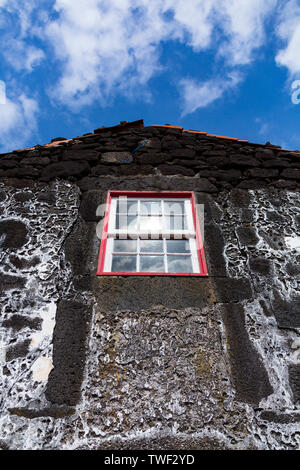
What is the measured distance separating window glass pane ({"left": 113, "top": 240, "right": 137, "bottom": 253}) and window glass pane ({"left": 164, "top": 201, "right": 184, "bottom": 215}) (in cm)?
62

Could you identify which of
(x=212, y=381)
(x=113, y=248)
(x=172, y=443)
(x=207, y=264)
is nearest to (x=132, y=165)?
(x=113, y=248)

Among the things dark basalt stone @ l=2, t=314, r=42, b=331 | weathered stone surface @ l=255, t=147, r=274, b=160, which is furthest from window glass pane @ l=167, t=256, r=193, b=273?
weathered stone surface @ l=255, t=147, r=274, b=160

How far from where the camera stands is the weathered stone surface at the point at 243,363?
7.68 feet

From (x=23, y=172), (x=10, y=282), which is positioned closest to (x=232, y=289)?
(x=10, y=282)

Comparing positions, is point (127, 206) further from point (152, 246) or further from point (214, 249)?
point (214, 249)

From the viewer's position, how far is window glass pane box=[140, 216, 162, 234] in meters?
3.35

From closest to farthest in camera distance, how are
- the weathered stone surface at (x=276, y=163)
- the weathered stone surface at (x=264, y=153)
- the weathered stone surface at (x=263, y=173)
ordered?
the weathered stone surface at (x=263, y=173) → the weathered stone surface at (x=276, y=163) → the weathered stone surface at (x=264, y=153)

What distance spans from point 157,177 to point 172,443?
2.82 meters

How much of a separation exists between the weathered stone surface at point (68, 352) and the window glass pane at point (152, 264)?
2.30 feet

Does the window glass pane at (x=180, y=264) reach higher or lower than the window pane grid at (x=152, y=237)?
→ lower

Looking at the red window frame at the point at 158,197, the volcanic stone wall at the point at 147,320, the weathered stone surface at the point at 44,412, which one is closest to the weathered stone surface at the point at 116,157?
the volcanic stone wall at the point at 147,320

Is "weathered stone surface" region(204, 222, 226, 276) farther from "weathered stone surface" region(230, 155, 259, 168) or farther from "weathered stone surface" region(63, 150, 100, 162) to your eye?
"weathered stone surface" region(63, 150, 100, 162)

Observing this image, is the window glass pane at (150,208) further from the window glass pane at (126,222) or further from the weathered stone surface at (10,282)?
the weathered stone surface at (10,282)

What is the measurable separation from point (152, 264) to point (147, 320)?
627 millimetres
